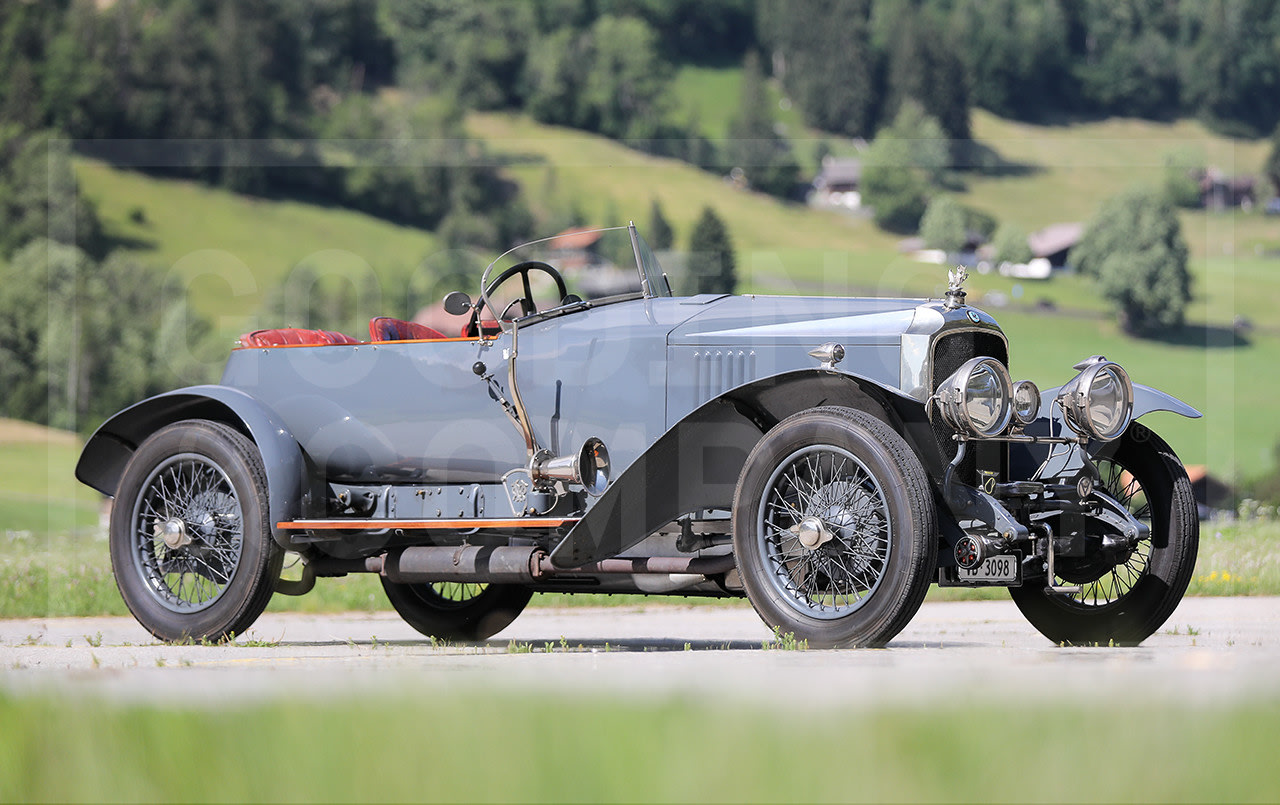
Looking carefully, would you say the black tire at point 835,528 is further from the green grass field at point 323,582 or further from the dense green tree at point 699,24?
the dense green tree at point 699,24

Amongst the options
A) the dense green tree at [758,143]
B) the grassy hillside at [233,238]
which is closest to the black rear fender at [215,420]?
the grassy hillside at [233,238]

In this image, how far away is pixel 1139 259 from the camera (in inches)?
3194

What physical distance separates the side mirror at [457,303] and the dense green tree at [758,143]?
292 feet

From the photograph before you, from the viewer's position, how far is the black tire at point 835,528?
5.70 metres

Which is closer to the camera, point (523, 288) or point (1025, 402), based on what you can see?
point (1025, 402)

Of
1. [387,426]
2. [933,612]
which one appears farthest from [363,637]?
[933,612]

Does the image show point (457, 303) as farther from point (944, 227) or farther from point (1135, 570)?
point (944, 227)

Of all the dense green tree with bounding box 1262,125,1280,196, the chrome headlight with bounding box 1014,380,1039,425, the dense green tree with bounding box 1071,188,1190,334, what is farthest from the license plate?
the dense green tree with bounding box 1262,125,1280,196

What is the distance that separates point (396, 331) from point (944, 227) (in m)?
84.6

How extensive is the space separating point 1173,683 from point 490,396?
4.77m

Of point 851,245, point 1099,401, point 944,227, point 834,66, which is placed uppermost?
point 834,66

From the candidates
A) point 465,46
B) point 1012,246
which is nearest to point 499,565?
point 1012,246

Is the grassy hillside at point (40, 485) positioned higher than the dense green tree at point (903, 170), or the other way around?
the dense green tree at point (903, 170)

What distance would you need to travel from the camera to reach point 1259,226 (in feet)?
309
